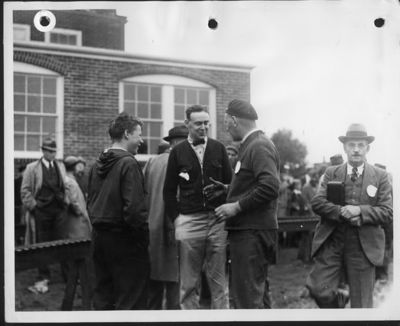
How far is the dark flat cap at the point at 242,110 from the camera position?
371cm

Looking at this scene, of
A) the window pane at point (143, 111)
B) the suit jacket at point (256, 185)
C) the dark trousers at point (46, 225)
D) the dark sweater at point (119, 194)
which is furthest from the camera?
the dark trousers at point (46, 225)

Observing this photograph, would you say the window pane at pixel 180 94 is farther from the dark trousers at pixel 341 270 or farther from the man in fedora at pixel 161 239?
the dark trousers at pixel 341 270

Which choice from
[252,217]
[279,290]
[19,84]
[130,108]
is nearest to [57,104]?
[19,84]

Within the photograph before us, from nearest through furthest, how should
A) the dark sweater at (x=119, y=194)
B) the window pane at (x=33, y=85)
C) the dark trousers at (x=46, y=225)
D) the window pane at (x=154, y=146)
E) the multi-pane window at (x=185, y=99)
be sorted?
the dark sweater at (x=119, y=194) → the window pane at (x=33, y=85) → the multi-pane window at (x=185, y=99) → the window pane at (x=154, y=146) → the dark trousers at (x=46, y=225)

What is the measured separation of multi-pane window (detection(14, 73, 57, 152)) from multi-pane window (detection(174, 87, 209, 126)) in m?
0.77

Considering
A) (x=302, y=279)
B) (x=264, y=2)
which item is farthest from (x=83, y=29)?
(x=302, y=279)

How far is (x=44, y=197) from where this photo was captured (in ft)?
15.3

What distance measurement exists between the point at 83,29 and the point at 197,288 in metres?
1.74

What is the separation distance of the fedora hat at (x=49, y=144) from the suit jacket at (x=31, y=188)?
98mm

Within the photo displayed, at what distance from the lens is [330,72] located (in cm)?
382

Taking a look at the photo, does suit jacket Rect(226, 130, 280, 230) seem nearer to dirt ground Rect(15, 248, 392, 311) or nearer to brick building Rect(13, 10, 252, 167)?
brick building Rect(13, 10, 252, 167)

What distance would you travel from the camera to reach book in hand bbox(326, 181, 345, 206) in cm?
379

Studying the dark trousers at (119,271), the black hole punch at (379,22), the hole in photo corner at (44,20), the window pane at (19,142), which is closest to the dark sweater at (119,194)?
the dark trousers at (119,271)

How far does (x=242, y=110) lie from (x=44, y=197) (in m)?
1.79
